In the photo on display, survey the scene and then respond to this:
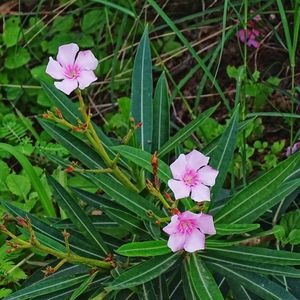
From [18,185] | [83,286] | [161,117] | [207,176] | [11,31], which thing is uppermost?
[11,31]

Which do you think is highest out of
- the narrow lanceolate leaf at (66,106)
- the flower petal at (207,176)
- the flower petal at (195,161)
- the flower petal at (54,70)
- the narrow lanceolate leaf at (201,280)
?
the narrow lanceolate leaf at (66,106)

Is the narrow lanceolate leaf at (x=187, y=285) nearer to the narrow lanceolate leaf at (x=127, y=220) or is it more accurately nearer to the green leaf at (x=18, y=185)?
the narrow lanceolate leaf at (x=127, y=220)

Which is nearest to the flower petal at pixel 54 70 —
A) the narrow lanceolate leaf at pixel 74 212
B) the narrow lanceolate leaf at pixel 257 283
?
the narrow lanceolate leaf at pixel 74 212

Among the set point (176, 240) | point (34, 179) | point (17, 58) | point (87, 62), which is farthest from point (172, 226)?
point (17, 58)

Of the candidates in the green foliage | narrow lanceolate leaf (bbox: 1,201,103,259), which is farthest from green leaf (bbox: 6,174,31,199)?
narrow lanceolate leaf (bbox: 1,201,103,259)

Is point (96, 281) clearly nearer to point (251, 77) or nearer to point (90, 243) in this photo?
point (90, 243)

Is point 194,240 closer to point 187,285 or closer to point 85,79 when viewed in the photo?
point 187,285

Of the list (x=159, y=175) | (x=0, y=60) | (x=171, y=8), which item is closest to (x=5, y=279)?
(x=159, y=175)

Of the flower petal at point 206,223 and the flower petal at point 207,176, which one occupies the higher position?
the flower petal at point 207,176
